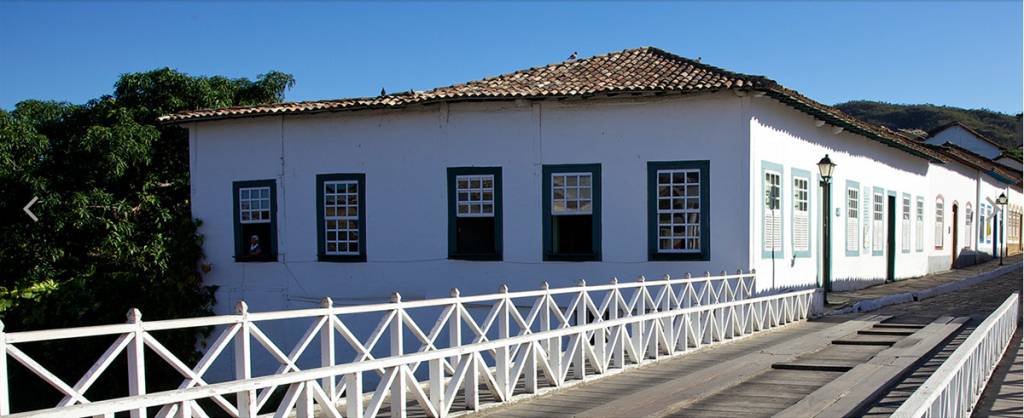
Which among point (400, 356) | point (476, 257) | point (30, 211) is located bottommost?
point (400, 356)

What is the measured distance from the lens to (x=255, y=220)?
778 inches

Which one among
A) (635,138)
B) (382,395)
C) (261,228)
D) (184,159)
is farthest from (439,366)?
(184,159)

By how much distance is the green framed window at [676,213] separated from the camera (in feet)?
55.1

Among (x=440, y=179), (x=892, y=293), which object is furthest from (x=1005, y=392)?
(x=892, y=293)

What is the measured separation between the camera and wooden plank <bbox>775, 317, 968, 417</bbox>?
814 centimetres

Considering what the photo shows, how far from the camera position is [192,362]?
63.2 ft

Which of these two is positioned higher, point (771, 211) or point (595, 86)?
point (595, 86)

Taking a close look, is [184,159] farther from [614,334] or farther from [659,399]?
[659,399]

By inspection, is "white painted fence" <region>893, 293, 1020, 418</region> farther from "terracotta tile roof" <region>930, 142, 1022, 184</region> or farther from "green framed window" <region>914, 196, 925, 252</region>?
"terracotta tile roof" <region>930, 142, 1022, 184</region>

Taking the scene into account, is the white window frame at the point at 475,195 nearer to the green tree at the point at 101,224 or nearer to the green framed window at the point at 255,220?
the green framed window at the point at 255,220

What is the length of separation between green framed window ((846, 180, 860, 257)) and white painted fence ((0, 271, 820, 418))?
871 cm

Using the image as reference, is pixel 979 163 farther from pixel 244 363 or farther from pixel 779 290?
pixel 244 363

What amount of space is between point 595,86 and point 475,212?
315 cm

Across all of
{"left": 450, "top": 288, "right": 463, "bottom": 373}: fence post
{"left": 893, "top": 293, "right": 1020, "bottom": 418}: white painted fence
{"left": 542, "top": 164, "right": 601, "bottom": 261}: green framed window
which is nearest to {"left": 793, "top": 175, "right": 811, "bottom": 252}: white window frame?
{"left": 542, "top": 164, "right": 601, "bottom": 261}: green framed window
